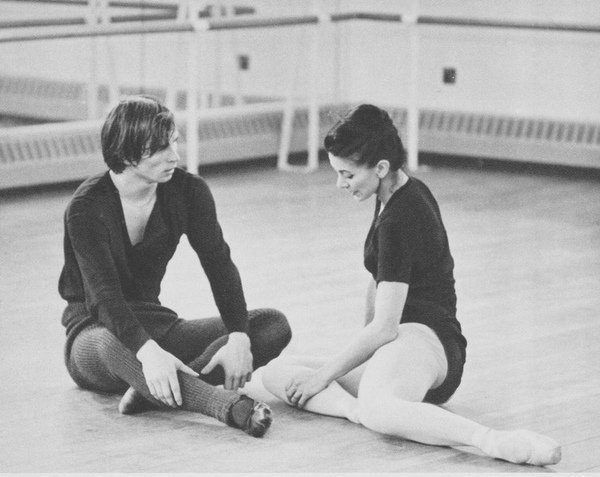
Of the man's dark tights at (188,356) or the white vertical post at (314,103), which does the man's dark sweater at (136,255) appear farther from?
the white vertical post at (314,103)

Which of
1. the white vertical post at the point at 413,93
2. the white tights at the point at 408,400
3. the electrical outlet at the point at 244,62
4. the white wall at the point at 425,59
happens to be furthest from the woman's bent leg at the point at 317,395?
the electrical outlet at the point at 244,62

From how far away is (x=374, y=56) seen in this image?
7.17m

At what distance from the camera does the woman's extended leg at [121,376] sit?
277cm

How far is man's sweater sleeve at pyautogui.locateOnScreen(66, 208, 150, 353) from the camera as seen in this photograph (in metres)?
2.81

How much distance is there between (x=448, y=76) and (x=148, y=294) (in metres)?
4.03

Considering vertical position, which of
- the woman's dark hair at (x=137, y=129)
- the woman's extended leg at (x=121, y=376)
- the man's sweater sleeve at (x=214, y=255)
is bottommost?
the woman's extended leg at (x=121, y=376)

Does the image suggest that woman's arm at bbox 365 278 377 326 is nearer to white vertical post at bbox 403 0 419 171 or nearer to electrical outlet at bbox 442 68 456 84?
white vertical post at bbox 403 0 419 171

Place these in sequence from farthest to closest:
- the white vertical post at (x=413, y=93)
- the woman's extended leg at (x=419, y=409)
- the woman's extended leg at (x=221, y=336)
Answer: the white vertical post at (x=413, y=93), the woman's extended leg at (x=221, y=336), the woman's extended leg at (x=419, y=409)

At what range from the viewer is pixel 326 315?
3830 millimetres

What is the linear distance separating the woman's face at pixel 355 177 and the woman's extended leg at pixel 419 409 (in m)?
0.30

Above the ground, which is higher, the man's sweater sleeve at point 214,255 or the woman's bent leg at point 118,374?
the man's sweater sleeve at point 214,255

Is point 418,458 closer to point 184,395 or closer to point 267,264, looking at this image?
point 184,395

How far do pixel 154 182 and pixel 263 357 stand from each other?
47cm

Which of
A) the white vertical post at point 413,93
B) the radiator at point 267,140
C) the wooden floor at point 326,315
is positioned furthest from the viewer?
the white vertical post at point 413,93
